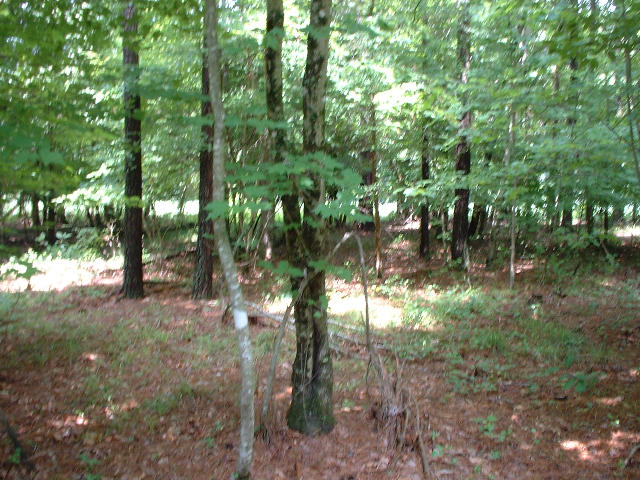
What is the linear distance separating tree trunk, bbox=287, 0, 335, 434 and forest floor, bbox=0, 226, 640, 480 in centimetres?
29

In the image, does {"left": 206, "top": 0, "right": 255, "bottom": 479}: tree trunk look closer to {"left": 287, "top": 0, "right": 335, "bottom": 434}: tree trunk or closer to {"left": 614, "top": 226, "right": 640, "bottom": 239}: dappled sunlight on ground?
{"left": 287, "top": 0, "right": 335, "bottom": 434}: tree trunk

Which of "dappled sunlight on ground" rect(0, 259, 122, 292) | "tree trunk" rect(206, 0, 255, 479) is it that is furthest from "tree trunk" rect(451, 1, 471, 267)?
"dappled sunlight on ground" rect(0, 259, 122, 292)

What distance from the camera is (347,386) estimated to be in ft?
19.1

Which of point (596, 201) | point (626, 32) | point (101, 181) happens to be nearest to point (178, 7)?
point (626, 32)

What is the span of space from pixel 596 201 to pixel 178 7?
33.7 feet

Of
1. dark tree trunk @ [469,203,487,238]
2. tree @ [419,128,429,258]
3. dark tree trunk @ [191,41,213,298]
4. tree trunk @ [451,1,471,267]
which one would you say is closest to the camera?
dark tree trunk @ [191,41,213,298]

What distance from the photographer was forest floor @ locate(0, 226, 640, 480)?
4230 mm

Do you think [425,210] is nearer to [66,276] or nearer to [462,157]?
[462,157]

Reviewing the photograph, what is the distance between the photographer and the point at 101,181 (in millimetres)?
10945

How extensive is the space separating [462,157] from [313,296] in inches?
360

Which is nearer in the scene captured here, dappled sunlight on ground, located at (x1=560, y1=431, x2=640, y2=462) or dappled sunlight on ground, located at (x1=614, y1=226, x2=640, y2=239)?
dappled sunlight on ground, located at (x1=560, y1=431, x2=640, y2=462)

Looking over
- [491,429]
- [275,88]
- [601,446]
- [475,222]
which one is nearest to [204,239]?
[275,88]

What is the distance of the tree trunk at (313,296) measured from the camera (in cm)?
390

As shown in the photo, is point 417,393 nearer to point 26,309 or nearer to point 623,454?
point 623,454
